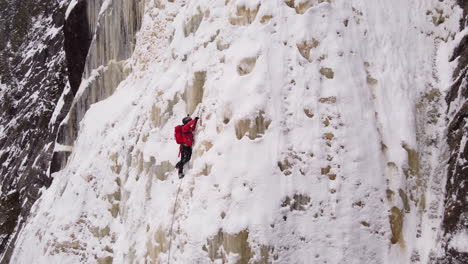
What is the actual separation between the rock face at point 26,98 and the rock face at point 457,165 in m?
13.1

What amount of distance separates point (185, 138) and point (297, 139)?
2054 mm

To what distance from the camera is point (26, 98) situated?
23.6 m

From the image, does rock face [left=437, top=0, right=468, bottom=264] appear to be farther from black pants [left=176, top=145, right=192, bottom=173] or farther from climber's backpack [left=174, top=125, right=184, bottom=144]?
climber's backpack [left=174, top=125, right=184, bottom=144]

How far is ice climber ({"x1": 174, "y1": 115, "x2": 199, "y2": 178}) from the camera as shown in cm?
827

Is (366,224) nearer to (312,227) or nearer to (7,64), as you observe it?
(312,227)

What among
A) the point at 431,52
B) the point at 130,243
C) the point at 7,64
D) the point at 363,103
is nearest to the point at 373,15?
the point at 431,52

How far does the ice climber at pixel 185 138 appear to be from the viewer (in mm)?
8266

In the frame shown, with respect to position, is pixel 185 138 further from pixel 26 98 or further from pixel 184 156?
pixel 26 98

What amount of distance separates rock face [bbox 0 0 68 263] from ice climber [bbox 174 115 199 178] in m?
9.22

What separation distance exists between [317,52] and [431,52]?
7.16ft

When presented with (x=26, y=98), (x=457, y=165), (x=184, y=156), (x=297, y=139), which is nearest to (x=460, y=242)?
(x=457, y=165)

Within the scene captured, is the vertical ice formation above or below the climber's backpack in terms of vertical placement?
above

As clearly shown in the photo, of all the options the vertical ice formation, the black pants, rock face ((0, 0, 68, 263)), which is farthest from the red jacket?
rock face ((0, 0, 68, 263))

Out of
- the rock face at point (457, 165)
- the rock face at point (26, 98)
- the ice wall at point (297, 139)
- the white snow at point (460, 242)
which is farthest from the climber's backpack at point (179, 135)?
the rock face at point (26, 98)
